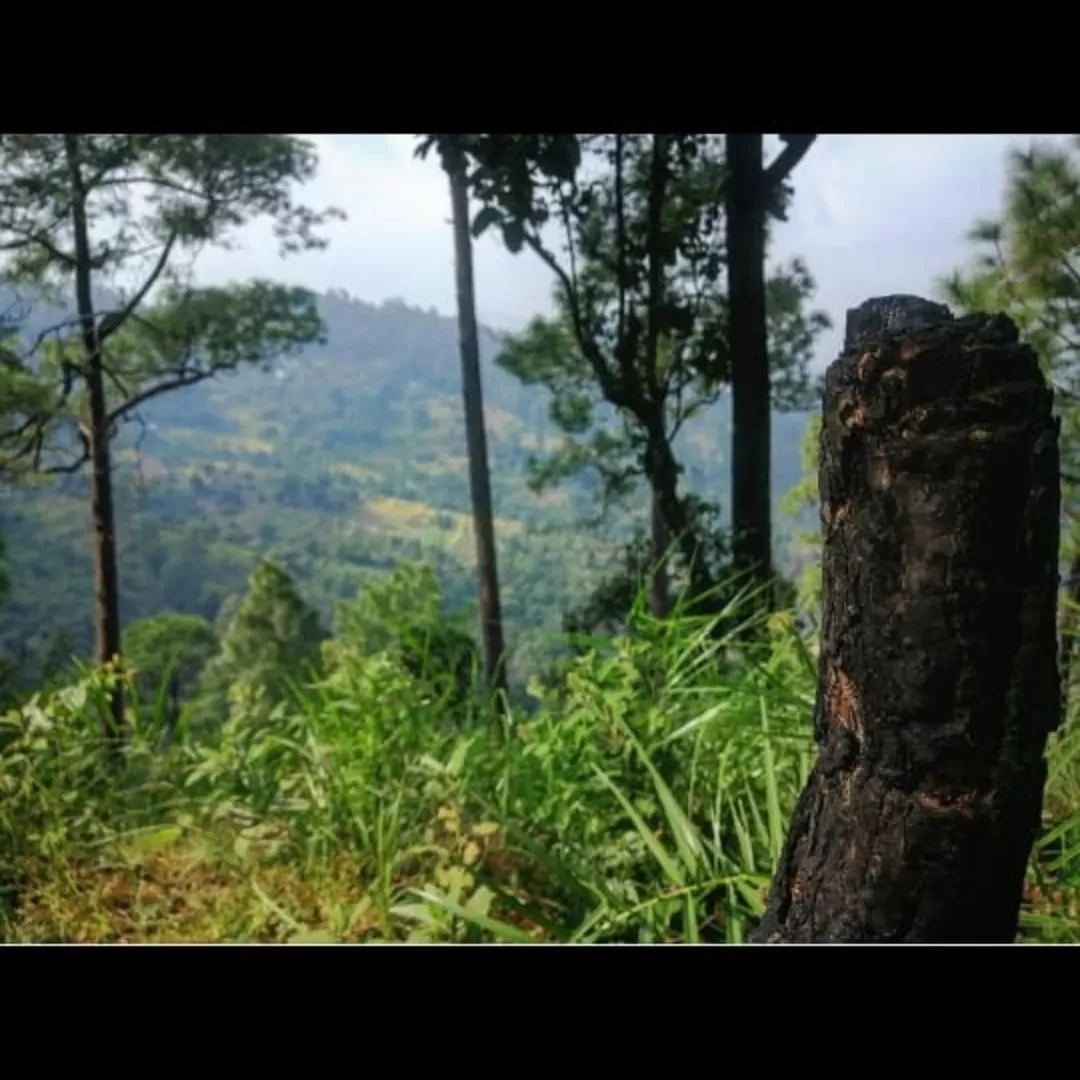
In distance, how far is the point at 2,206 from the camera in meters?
2.01

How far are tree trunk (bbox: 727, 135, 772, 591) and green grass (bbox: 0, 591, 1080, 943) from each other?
0.19 meters

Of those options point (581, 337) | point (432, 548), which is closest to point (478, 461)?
point (432, 548)

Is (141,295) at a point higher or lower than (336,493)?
higher

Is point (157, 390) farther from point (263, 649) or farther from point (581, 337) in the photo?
point (581, 337)

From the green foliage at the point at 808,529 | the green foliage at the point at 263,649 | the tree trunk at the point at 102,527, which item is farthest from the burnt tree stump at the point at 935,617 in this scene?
the tree trunk at the point at 102,527

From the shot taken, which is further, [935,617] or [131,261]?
[131,261]

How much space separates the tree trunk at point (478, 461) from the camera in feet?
6.95

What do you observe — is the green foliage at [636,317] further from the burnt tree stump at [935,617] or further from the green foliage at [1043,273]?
the burnt tree stump at [935,617]

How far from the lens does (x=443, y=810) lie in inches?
75.6

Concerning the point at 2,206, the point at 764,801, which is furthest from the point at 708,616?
the point at 2,206

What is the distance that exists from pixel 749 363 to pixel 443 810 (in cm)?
91

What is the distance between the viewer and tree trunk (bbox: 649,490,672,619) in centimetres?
218

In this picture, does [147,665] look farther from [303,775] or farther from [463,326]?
[463,326]
